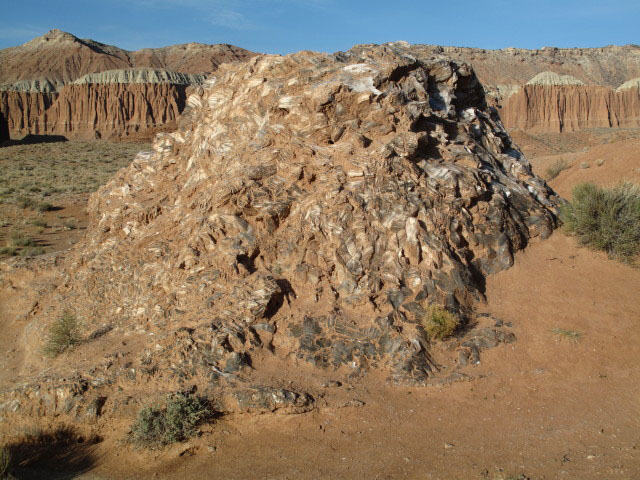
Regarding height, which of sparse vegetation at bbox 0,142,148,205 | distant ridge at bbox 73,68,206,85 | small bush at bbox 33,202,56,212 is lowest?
small bush at bbox 33,202,56,212

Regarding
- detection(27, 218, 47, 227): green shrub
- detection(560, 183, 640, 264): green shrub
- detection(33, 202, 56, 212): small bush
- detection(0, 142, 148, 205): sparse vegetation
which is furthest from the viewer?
detection(0, 142, 148, 205): sparse vegetation

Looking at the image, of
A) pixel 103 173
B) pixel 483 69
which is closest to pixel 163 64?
pixel 483 69

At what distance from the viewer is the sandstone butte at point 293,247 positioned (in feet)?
20.0

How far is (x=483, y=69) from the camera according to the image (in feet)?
313

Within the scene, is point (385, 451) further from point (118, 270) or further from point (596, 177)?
point (596, 177)

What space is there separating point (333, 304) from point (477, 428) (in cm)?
241

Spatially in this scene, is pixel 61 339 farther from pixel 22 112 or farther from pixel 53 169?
pixel 22 112

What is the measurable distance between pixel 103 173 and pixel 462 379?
30634mm

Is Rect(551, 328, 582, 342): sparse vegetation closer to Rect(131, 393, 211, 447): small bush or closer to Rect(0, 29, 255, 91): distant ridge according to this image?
Rect(131, 393, 211, 447): small bush

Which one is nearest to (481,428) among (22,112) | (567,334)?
(567,334)

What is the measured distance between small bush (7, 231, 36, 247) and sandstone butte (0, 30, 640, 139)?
5162cm

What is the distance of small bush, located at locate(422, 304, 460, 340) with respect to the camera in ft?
21.0

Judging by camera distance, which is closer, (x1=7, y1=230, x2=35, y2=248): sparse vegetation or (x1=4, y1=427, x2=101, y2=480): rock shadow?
(x1=4, y1=427, x2=101, y2=480): rock shadow

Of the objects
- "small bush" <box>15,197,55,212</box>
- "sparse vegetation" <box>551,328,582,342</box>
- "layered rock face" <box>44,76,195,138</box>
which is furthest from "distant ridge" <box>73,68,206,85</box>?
"sparse vegetation" <box>551,328,582,342</box>
